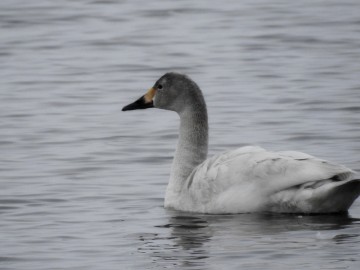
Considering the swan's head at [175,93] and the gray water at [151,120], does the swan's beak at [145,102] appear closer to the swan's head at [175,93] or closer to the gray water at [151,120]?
the swan's head at [175,93]

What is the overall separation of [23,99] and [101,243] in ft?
25.3

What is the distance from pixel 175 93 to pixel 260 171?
1777 mm

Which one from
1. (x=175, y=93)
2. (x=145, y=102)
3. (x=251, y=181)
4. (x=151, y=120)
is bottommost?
(x=151, y=120)

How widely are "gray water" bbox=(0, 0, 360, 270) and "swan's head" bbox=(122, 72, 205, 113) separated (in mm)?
891

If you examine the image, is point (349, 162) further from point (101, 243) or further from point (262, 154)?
point (101, 243)

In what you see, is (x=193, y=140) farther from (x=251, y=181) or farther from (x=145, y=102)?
(x=251, y=181)

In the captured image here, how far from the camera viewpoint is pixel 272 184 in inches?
405

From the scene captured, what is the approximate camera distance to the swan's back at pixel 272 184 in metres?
10.1

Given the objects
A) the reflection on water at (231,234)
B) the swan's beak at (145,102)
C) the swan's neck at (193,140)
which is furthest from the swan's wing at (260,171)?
the swan's beak at (145,102)

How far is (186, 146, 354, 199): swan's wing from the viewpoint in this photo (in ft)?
33.2

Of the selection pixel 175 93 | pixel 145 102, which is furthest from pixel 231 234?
pixel 145 102

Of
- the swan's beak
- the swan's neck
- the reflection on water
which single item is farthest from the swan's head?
the reflection on water

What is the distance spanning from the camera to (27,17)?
2406 centimetres

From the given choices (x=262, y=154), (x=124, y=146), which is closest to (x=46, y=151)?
(x=124, y=146)
